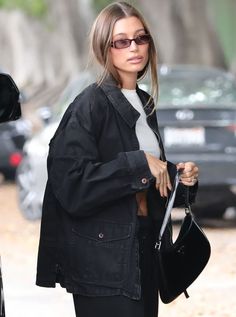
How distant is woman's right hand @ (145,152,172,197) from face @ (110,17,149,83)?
35 cm

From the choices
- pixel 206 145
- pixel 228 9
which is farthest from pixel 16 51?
pixel 206 145

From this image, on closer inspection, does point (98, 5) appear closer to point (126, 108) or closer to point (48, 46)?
point (48, 46)

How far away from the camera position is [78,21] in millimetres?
35594

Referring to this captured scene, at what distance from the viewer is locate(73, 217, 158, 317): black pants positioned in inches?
195

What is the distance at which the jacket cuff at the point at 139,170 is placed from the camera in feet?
16.3

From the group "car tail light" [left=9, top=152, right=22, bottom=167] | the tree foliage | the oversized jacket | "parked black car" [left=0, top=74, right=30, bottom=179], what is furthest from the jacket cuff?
the tree foliage

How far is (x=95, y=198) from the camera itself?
4.93m

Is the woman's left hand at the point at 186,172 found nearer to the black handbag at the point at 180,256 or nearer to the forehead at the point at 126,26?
the black handbag at the point at 180,256

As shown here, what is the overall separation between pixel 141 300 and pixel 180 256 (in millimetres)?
262

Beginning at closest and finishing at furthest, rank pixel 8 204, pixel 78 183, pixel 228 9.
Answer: pixel 78 183 → pixel 8 204 → pixel 228 9

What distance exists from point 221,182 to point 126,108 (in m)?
7.38

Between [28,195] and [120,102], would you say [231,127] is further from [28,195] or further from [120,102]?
[120,102]

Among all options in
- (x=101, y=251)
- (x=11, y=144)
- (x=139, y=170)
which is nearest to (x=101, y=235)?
(x=101, y=251)

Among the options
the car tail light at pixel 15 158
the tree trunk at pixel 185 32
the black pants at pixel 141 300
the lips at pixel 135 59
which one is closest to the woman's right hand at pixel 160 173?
the black pants at pixel 141 300
